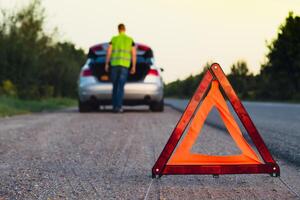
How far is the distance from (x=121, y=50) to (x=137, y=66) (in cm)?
103

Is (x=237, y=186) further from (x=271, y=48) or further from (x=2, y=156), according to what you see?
(x=271, y=48)

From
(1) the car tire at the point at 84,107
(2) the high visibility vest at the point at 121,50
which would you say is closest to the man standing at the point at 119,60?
(2) the high visibility vest at the point at 121,50

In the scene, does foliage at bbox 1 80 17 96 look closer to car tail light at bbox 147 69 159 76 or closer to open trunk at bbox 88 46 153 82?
open trunk at bbox 88 46 153 82

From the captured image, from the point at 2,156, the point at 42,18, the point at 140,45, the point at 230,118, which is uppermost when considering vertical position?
the point at 42,18

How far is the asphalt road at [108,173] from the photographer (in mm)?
4312

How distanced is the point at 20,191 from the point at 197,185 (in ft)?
4.36

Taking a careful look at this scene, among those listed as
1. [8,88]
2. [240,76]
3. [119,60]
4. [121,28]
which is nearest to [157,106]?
[119,60]

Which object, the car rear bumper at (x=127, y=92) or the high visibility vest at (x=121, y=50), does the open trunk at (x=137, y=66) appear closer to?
the car rear bumper at (x=127, y=92)

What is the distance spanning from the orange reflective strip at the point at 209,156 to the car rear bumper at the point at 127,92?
34.6 ft

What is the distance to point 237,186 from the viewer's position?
4617mm

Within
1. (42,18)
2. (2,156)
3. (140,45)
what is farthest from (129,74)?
(42,18)

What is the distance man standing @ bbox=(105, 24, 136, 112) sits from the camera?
15.0 metres

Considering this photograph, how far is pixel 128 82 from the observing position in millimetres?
15516

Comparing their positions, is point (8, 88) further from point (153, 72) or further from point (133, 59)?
point (133, 59)
